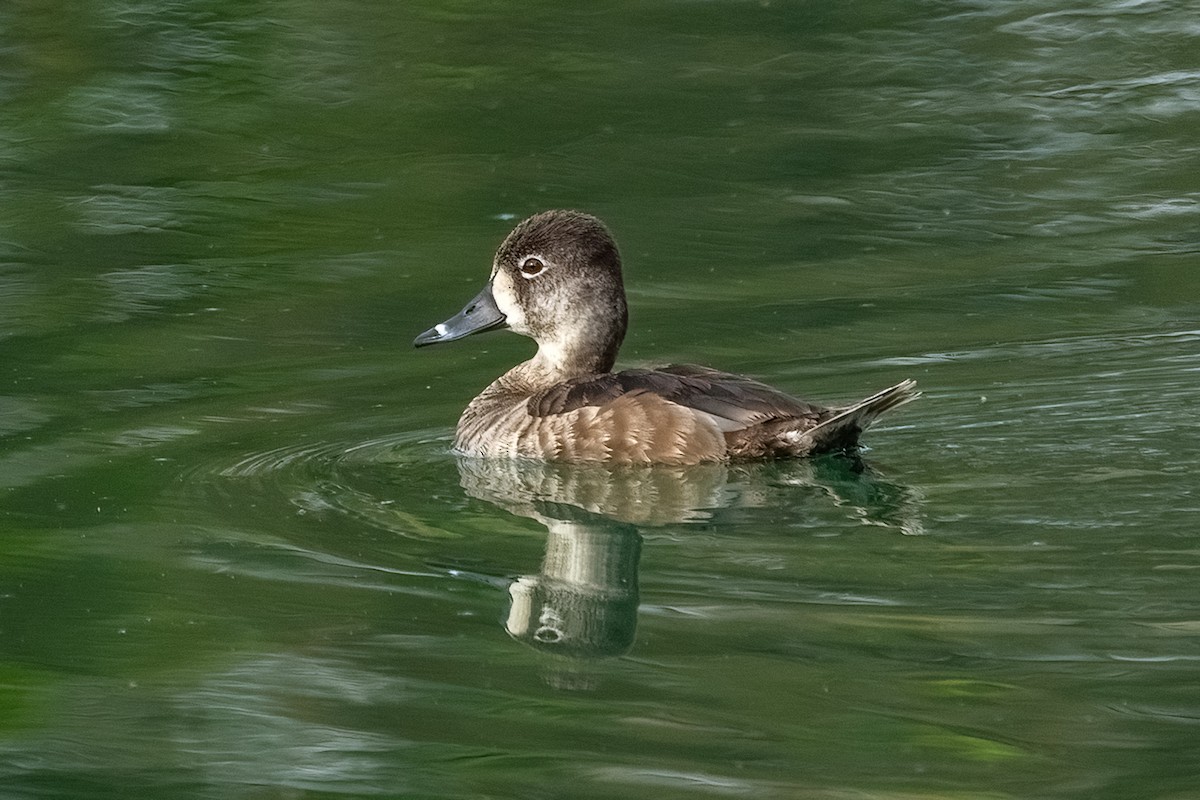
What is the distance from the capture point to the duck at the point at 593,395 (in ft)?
24.8

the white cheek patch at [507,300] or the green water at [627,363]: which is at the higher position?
the white cheek patch at [507,300]

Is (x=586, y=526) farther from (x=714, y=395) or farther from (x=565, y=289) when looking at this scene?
(x=565, y=289)

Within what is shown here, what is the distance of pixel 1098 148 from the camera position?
12969 mm

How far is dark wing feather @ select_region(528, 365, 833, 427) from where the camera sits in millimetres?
7547

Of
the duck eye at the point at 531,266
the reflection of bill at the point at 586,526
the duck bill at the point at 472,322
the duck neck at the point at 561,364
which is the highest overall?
the duck eye at the point at 531,266

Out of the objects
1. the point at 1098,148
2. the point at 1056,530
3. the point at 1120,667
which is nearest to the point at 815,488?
the point at 1056,530

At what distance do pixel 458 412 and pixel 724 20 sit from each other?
7.12m

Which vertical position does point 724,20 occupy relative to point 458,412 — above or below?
above

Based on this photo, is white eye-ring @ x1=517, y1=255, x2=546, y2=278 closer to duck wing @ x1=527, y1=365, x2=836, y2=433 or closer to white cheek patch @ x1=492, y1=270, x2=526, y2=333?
white cheek patch @ x1=492, y1=270, x2=526, y2=333

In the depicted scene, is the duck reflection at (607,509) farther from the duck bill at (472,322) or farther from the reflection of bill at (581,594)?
the duck bill at (472,322)

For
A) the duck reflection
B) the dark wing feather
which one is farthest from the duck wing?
the duck reflection

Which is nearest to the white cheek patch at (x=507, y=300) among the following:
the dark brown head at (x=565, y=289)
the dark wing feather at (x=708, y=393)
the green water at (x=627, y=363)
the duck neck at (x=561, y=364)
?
the dark brown head at (x=565, y=289)

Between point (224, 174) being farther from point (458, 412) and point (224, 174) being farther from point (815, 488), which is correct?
point (815, 488)

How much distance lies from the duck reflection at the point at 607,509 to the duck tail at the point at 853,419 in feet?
0.28
